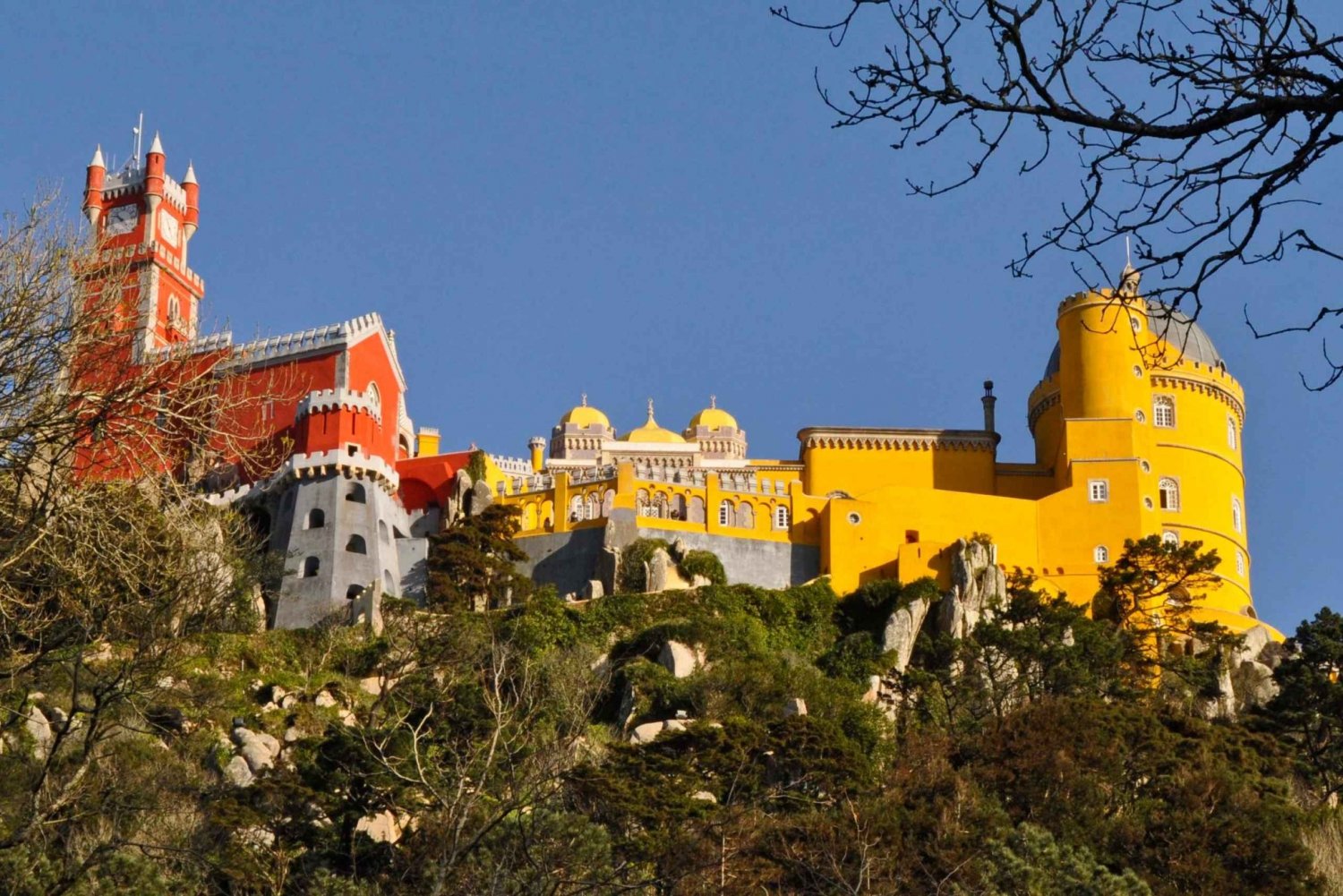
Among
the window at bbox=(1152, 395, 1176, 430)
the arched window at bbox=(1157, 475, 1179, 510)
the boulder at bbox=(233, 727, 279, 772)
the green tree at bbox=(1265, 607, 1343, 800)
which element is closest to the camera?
the boulder at bbox=(233, 727, 279, 772)

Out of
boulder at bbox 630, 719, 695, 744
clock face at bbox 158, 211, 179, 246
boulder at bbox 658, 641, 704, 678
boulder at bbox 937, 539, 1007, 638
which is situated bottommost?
boulder at bbox 630, 719, 695, 744

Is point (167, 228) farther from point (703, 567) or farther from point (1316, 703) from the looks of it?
point (1316, 703)

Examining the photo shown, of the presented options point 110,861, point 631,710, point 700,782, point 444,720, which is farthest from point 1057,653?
point 110,861

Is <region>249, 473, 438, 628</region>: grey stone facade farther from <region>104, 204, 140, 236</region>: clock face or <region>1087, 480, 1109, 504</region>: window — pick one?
<region>1087, 480, 1109, 504</region>: window

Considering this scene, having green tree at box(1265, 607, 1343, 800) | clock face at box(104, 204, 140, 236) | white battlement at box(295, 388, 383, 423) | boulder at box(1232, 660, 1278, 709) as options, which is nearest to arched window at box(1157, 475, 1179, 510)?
boulder at box(1232, 660, 1278, 709)

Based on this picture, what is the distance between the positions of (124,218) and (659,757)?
33273 mm

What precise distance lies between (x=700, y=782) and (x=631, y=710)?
10.3m

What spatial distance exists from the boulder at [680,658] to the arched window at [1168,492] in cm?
1617

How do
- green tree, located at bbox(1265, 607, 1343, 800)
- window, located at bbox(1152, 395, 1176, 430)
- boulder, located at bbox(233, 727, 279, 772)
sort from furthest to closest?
window, located at bbox(1152, 395, 1176, 430), green tree, located at bbox(1265, 607, 1343, 800), boulder, located at bbox(233, 727, 279, 772)

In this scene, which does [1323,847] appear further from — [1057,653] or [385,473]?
[385,473]

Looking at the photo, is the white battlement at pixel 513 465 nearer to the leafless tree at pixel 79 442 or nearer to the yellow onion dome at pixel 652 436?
the yellow onion dome at pixel 652 436

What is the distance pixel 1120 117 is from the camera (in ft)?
23.4

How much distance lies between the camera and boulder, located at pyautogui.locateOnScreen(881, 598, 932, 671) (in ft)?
159

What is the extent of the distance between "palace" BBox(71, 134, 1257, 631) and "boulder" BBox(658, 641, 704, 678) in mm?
3846
